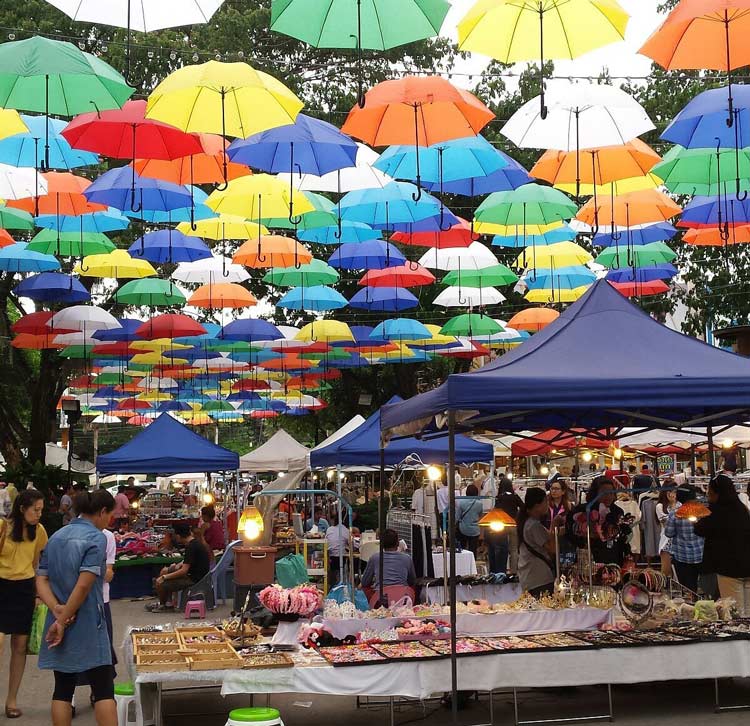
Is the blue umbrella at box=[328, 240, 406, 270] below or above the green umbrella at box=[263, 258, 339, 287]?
above

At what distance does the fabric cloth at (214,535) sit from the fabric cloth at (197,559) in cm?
278

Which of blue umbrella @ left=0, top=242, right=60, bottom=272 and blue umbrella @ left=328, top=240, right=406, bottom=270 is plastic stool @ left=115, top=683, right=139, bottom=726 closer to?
blue umbrella @ left=328, top=240, right=406, bottom=270

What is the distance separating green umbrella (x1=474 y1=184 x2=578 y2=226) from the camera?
13.9 metres

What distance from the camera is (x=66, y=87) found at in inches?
364

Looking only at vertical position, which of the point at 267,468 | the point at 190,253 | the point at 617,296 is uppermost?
the point at 190,253

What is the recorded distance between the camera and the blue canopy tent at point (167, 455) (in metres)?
18.3

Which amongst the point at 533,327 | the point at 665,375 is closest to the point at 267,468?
the point at 533,327

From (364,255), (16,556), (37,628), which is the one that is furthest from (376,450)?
(16,556)

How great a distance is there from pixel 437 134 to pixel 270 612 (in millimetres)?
4767

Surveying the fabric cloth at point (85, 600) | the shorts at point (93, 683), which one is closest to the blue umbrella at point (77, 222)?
the fabric cloth at point (85, 600)

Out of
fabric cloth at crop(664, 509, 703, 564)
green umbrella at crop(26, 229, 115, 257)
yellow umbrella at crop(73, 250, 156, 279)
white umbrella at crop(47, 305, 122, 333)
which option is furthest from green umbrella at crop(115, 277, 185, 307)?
fabric cloth at crop(664, 509, 703, 564)

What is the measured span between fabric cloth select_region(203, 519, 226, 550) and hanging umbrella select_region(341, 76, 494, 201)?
34.3 ft

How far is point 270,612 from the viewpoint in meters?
9.77

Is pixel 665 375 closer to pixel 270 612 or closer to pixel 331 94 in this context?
pixel 270 612
